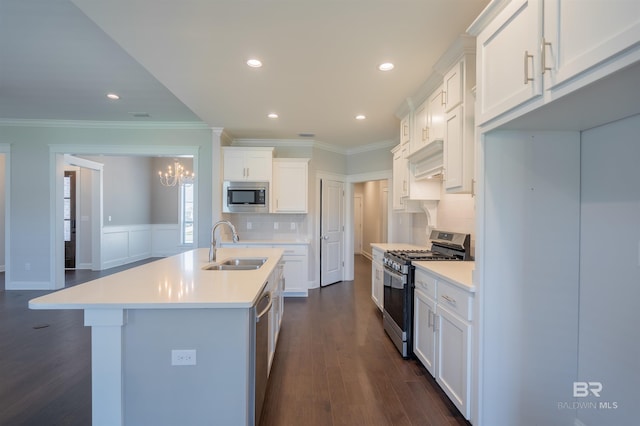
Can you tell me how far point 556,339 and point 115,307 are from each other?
2332 millimetres

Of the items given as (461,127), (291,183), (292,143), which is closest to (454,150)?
(461,127)

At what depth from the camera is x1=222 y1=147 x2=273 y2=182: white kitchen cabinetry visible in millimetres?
4527

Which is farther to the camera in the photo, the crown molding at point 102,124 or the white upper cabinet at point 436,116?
the crown molding at point 102,124

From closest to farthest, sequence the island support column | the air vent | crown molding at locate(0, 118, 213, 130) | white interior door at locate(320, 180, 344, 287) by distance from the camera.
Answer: the island support column
the air vent
crown molding at locate(0, 118, 213, 130)
white interior door at locate(320, 180, 344, 287)

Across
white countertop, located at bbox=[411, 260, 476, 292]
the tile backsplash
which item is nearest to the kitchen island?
white countertop, located at bbox=[411, 260, 476, 292]

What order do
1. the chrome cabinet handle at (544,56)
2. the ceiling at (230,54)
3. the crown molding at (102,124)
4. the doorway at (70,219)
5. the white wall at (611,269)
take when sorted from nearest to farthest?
1. the chrome cabinet handle at (544,56)
2. the white wall at (611,269)
3. the ceiling at (230,54)
4. the crown molding at (102,124)
5. the doorway at (70,219)

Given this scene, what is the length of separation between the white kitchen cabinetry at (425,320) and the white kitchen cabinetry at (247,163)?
9.59ft

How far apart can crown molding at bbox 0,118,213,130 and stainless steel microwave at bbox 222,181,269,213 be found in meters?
1.11

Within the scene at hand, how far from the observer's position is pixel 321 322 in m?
3.56

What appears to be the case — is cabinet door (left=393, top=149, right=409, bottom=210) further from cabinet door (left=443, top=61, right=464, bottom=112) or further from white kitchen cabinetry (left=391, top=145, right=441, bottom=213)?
cabinet door (left=443, top=61, right=464, bottom=112)

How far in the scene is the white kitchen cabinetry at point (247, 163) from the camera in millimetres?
4527

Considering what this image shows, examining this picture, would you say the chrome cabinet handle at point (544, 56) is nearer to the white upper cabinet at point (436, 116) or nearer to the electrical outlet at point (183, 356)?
the white upper cabinet at point (436, 116)

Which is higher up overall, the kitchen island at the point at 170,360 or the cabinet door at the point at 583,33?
the cabinet door at the point at 583,33

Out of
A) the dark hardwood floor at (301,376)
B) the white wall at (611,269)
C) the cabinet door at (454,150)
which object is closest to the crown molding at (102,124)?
the dark hardwood floor at (301,376)
